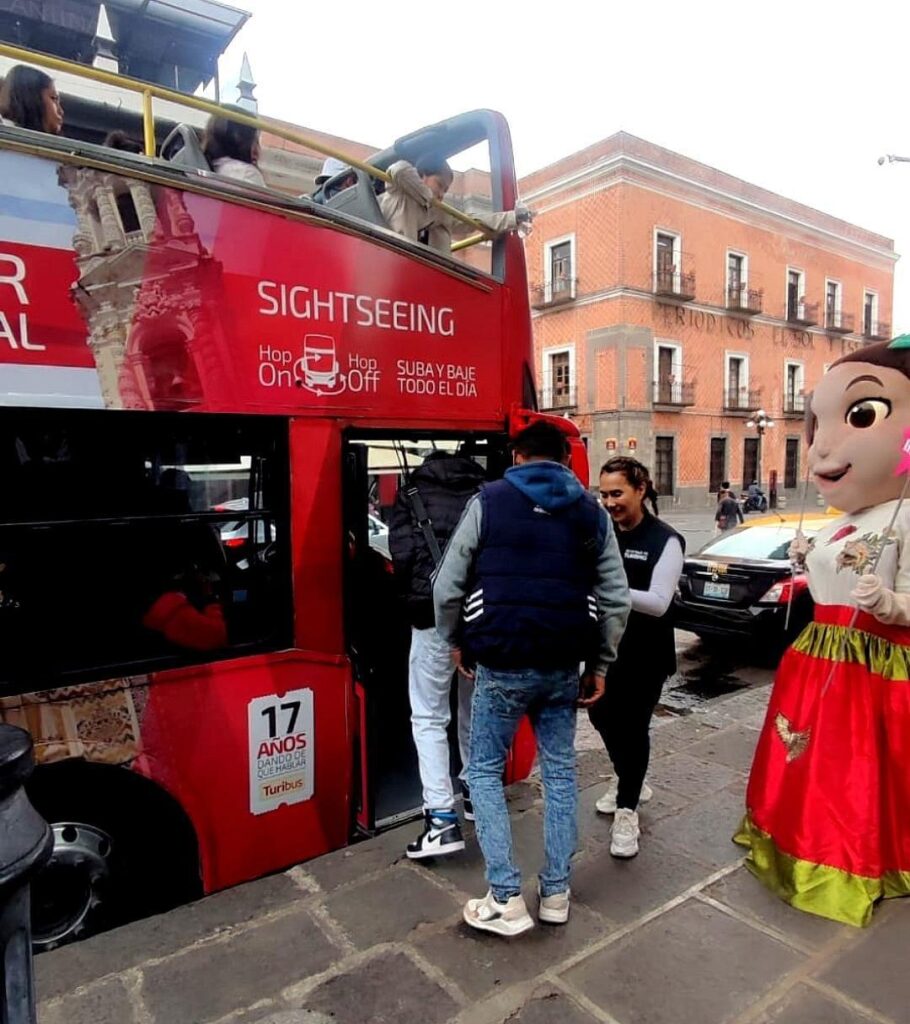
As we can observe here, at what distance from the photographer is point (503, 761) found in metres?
2.83

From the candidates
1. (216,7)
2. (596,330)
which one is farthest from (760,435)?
(216,7)

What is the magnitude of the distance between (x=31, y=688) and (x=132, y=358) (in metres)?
1.25

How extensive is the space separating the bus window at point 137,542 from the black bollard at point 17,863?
1387mm

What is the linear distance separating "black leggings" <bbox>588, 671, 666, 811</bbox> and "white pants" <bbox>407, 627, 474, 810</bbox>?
→ 0.67m

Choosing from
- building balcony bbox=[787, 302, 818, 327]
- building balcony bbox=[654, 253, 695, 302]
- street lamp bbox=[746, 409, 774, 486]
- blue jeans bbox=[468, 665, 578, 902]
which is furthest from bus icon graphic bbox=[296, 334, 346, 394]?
building balcony bbox=[787, 302, 818, 327]

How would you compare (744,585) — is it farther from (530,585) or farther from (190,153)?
(190,153)

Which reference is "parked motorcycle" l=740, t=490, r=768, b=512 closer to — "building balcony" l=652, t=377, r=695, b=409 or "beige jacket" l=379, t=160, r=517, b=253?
"building balcony" l=652, t=377, r=695, b=409

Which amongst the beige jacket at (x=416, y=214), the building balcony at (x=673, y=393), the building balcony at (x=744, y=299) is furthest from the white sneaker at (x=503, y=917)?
the building balcony at (x=744, y=299)

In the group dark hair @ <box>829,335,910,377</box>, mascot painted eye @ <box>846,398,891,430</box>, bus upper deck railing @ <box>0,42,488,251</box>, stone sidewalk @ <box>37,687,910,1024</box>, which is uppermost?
bus upper deck railing @ <box>0,42,488,251</box>

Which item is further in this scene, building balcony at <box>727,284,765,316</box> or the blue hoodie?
building balcony at <box>727,284,765,316</box>

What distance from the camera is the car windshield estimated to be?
8062mm

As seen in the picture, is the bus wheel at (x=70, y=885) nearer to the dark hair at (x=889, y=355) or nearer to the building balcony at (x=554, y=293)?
the dark hair at (x=889, y=355)

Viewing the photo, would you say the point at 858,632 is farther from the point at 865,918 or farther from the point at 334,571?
the point at 334,571

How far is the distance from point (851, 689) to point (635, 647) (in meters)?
0.88
